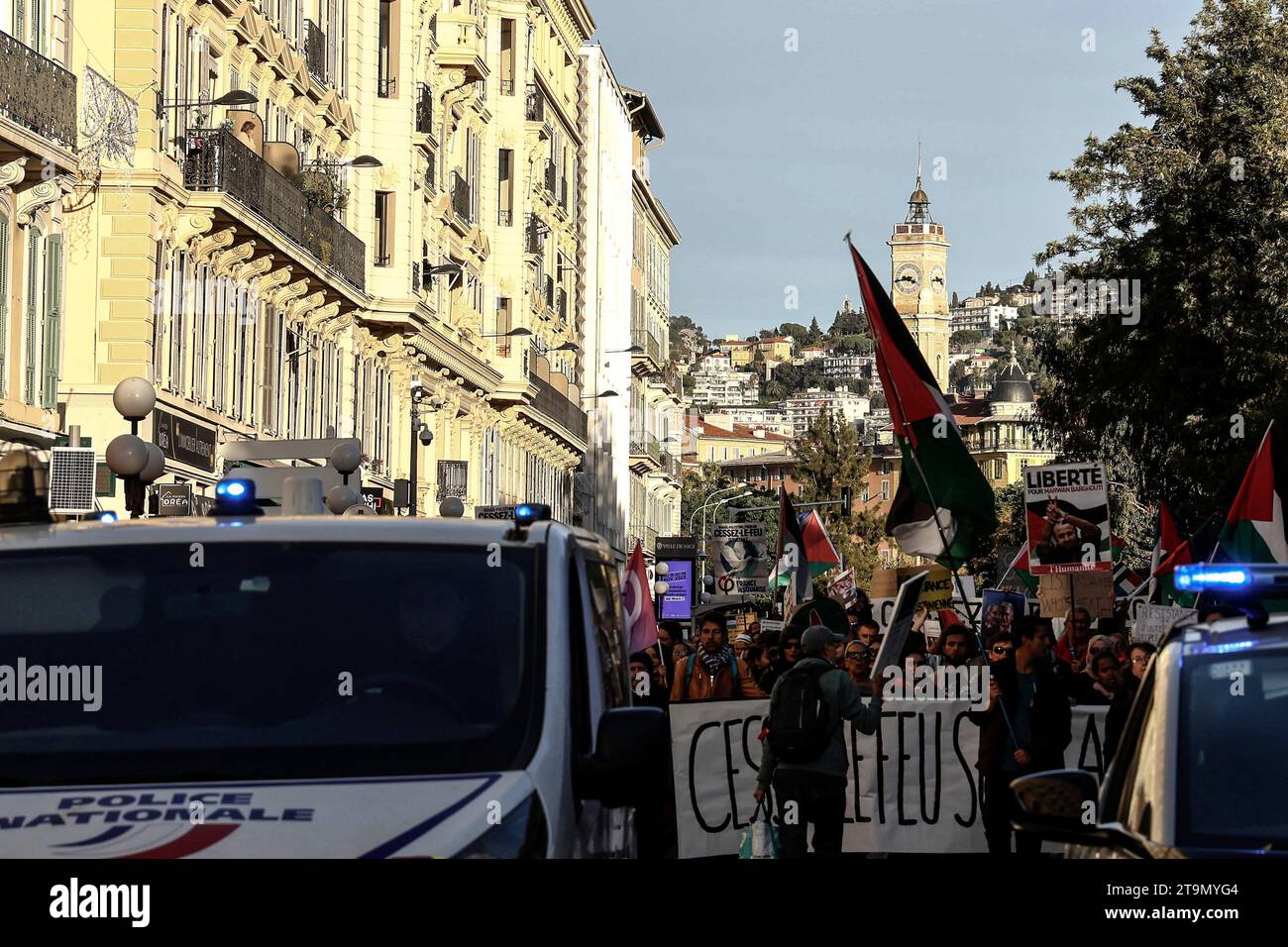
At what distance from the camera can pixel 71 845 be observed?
519cm

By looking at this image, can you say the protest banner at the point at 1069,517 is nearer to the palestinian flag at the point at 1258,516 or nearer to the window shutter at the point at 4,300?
the palestinian flag at the point at 1258,516

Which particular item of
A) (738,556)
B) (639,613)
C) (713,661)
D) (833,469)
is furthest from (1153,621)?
(833,469)

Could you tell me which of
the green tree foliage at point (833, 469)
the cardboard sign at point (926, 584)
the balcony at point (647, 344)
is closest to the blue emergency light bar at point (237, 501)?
the cardboard sign at point (926, 584)

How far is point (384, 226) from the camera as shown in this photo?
153 ft

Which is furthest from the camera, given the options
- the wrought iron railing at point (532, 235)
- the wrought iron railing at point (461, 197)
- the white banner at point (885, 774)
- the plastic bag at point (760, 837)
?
the wrought iron railing at point (532, 235)

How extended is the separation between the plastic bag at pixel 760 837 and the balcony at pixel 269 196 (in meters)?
20.5

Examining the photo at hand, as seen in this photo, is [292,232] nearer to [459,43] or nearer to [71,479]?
[71,479]

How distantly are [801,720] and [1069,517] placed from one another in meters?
11.2

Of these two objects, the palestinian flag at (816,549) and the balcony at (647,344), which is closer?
the palestinian flag at (816,549)

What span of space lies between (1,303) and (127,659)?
22403mm

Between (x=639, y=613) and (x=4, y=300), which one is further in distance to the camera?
(x=4, y=300)

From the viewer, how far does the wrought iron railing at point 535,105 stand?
65.6 metres
